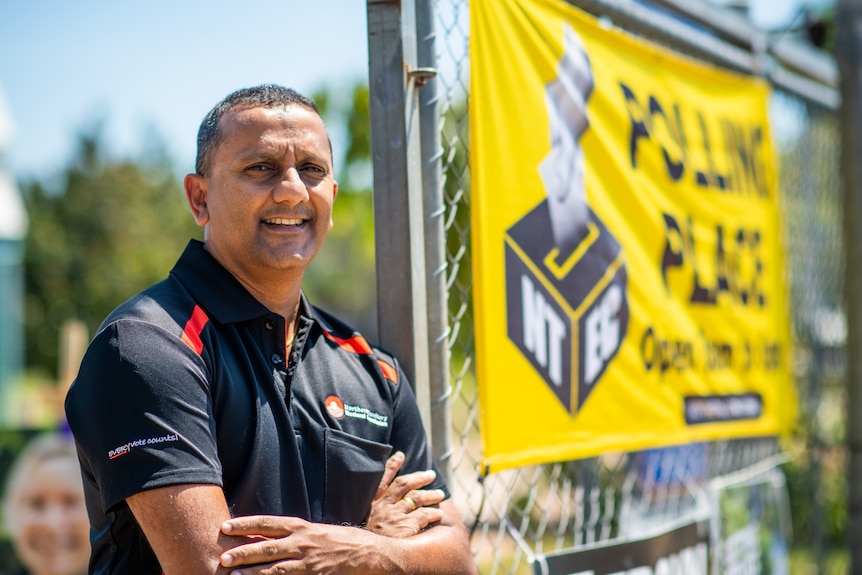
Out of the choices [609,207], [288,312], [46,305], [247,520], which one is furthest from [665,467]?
[46,305]

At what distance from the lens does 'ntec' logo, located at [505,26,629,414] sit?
312cm

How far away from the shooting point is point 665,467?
4094 mm

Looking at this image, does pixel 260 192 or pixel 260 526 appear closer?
pixel 260 526

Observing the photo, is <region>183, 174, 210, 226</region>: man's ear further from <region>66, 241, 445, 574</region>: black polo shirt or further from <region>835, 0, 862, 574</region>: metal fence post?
<region>835, 0, 862, 574</region>: metal fence post

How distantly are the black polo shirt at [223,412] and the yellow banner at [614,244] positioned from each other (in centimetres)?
61

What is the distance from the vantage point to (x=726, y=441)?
4.66 metres

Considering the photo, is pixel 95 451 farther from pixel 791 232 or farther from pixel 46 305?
pixel 46 305

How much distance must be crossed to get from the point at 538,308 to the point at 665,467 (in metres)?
1.37

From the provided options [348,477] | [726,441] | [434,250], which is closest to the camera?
[348,477]

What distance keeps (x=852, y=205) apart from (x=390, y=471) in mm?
3481

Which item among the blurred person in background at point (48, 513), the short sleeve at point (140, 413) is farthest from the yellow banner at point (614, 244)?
the blurred person in background at point (48, 513)

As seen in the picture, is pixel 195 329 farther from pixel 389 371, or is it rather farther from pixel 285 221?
pixel 389 371

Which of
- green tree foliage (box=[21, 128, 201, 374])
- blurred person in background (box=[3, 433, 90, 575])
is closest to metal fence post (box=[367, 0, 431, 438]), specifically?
blurred person in background (box=[3, 433, 90, 575])

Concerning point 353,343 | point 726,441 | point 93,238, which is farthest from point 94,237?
point 353,343
